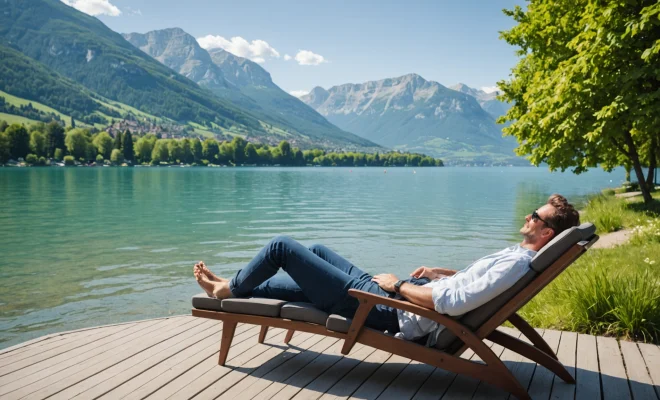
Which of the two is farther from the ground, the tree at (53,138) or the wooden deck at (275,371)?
the tree at (53,138)

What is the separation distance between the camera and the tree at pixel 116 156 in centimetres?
13588

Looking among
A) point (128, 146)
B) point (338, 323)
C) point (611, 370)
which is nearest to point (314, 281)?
point (338, 323)

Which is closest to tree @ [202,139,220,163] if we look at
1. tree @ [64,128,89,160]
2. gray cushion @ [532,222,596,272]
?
tree @ [64,128,89,160]

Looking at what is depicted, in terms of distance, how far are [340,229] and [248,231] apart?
13.8 ft

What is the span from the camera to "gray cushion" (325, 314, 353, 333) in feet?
13.9

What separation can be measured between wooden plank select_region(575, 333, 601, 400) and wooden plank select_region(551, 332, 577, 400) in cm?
4

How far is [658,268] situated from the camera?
7.81 metres

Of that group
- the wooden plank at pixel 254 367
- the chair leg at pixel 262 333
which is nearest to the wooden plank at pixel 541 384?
the wooden plank at pixel 254 367

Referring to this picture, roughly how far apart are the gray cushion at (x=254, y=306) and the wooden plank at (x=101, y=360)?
1.24m

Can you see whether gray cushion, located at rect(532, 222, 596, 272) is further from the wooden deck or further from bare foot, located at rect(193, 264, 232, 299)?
bare foot, located at rect(193, 264, 232, 299)

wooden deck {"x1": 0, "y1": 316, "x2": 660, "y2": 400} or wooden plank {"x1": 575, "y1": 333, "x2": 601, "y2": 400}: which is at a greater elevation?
wooden plank {"x1": 575, "y1": 333, "x2": 601, "y2": 400}

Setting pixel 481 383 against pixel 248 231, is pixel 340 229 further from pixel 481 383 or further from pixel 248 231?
pixel 481 383

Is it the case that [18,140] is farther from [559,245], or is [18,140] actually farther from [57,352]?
[559,245]

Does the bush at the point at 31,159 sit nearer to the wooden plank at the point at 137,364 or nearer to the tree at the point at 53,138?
the tree at the point at 53,138
